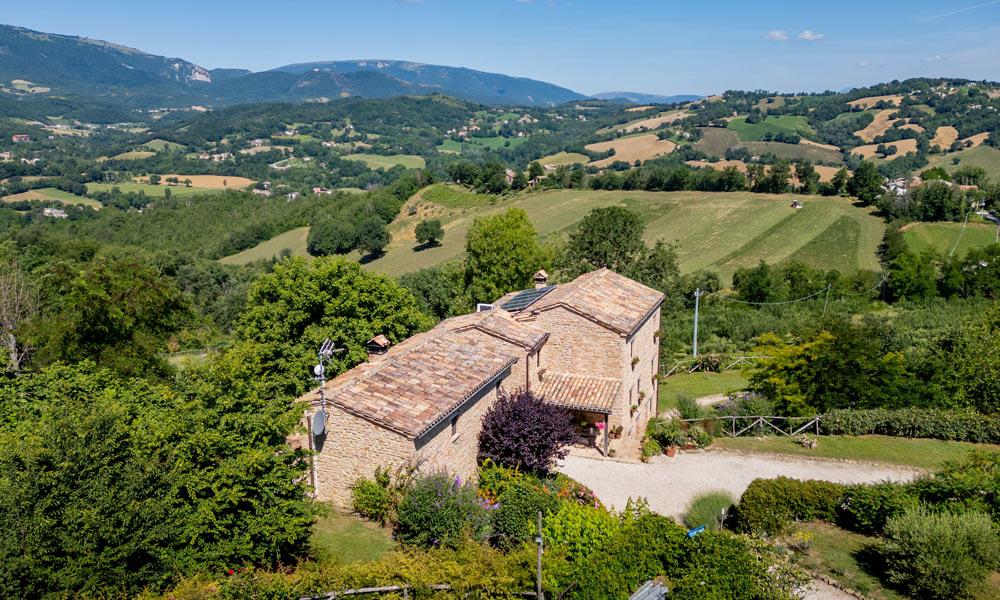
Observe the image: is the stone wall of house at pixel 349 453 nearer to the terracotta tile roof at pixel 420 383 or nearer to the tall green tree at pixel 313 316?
the terracotta tile roof at pixel 420 383

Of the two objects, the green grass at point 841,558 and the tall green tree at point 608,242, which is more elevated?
the tall green tree at point 608,242

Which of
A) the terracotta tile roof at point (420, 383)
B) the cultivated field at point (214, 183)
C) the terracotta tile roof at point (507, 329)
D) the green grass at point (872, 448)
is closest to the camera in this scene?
the terracotta tile roof at point (420, 383)

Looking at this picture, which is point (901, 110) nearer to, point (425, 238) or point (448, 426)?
point (425, 238)

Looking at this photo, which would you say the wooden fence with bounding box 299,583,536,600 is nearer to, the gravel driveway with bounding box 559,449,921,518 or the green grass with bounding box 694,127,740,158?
the gravel driveway with bounding box 559,449,921,518

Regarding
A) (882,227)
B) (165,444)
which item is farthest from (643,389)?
(882,227)

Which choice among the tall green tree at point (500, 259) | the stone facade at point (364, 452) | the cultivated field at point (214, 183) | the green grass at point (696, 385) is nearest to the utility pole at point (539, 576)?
the stone facade at point (364, 452)

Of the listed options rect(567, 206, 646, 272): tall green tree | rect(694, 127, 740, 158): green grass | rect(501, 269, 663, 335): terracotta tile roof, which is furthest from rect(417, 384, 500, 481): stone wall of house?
rect(694, 127, 740, 158): green grass

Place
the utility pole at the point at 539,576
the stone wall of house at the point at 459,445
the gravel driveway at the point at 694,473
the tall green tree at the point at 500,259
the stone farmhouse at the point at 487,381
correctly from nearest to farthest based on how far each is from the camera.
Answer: the utility pole at the point at 539,576, the stone farmhouse at the point at 487,381, the stone wall of house at the point at 459,445, the gravel driveway at the point at 694,473, the tall green tree at the point at 500,259

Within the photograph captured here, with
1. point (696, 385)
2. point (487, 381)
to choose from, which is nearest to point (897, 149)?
point (696, 385)
